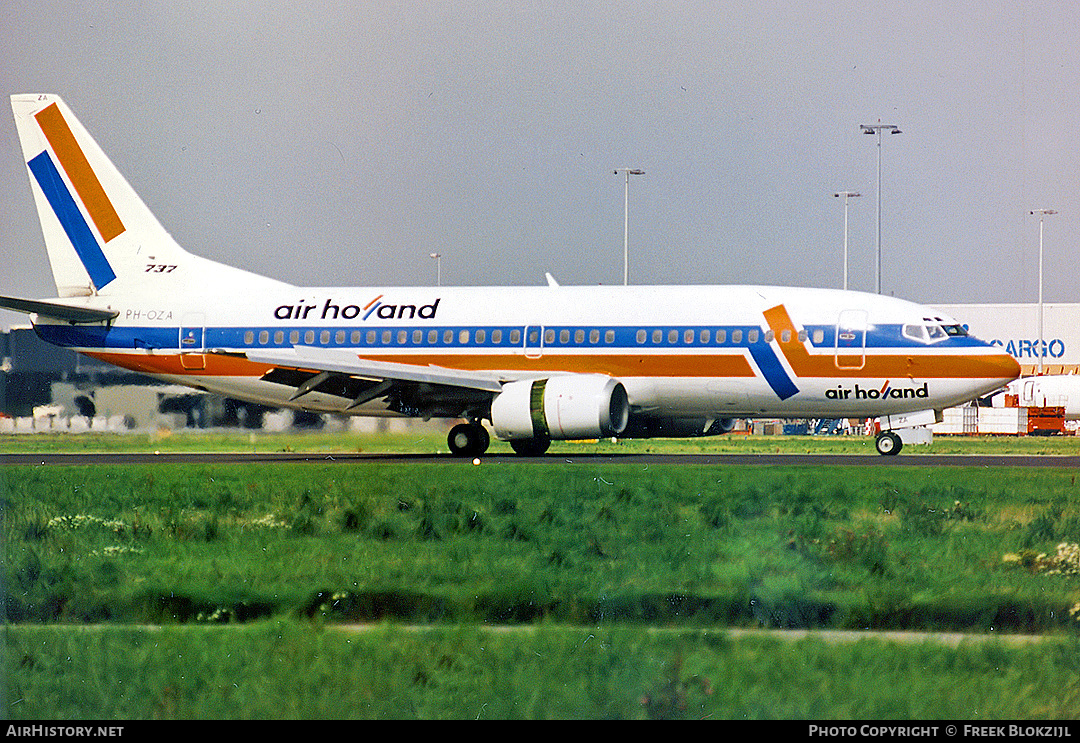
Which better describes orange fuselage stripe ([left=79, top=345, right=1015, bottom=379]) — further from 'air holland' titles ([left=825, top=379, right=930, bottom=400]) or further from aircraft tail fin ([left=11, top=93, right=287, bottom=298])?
aircraft tail fin ([left=11, top=93, right=287, bottom=298])

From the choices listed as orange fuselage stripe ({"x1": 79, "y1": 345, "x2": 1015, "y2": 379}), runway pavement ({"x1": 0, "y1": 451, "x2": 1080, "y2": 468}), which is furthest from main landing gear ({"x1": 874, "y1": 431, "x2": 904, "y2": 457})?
orange fuselage stripe ({"x1": 79, "y1": 345, "x2": 1015, "y2": 379})

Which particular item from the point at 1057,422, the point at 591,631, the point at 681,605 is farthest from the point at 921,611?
the point at 1057,422

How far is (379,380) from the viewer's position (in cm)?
2930

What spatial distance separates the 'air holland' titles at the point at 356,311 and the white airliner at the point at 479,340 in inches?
1.6

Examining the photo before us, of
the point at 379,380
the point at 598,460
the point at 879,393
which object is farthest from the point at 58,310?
the point at 879,393

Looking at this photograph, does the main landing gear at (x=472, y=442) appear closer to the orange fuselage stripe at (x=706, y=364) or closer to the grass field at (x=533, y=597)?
the orange fuselage stripe at (x=706, y=364)

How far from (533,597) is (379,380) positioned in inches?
731

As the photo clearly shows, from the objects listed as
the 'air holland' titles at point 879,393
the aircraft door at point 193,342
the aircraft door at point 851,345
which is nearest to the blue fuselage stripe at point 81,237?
the aircraft door at point 193,342

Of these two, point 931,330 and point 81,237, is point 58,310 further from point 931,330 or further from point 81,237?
point 931,330

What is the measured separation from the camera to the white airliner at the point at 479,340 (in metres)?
28.5

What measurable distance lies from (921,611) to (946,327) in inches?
754

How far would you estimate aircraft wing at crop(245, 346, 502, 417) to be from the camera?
Answer: 28.9 m

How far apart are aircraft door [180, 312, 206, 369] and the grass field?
462 inches
